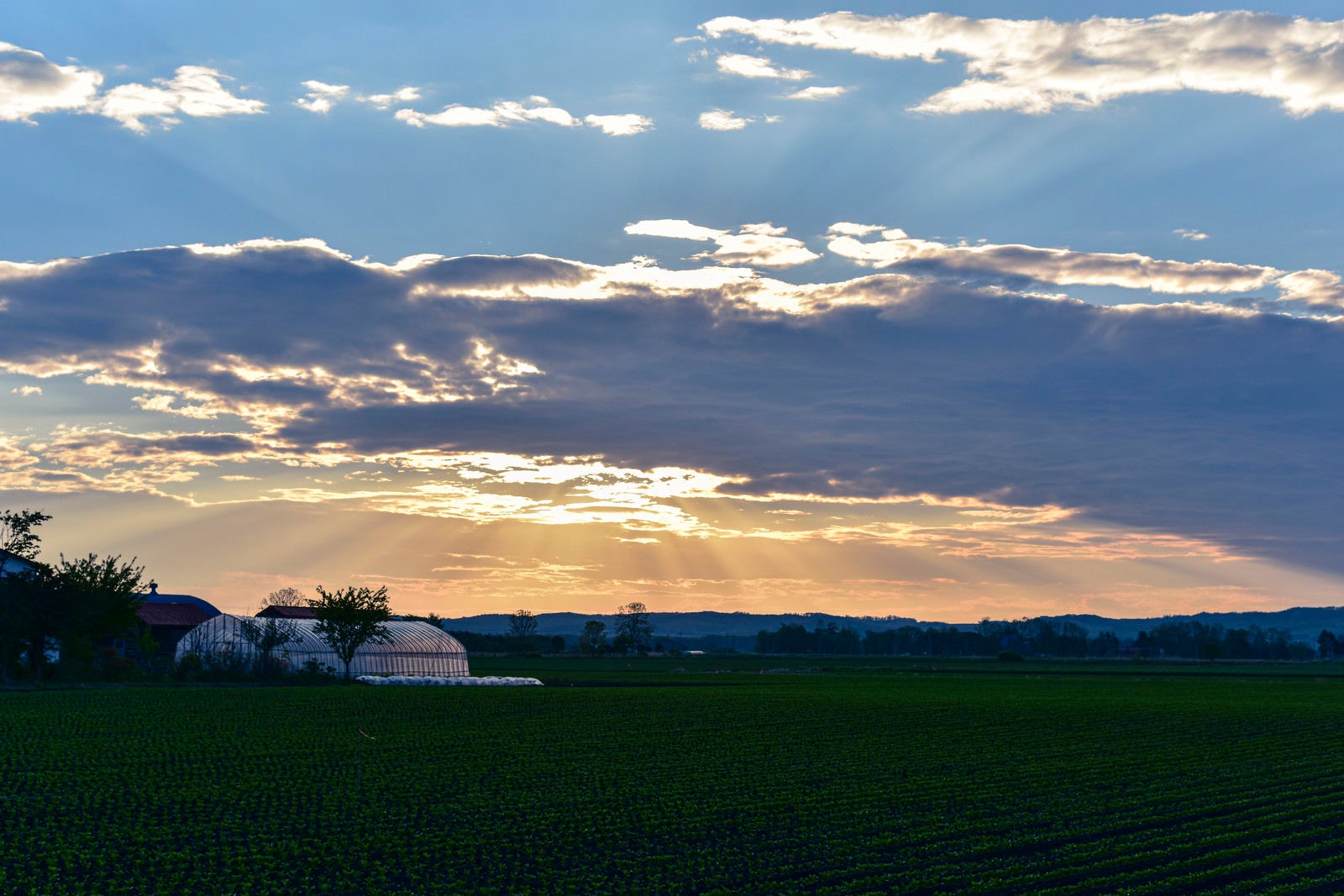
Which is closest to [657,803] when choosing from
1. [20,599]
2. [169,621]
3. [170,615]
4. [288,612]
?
[20,599]

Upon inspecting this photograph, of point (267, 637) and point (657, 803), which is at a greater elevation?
point (267, 637)

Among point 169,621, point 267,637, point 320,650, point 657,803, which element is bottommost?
point 657,803

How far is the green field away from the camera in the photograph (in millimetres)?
21391

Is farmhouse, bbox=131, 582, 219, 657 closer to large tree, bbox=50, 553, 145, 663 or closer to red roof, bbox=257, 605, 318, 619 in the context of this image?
red roof, bbox=257, 605, 318, 619

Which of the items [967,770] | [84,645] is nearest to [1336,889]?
[967,770]

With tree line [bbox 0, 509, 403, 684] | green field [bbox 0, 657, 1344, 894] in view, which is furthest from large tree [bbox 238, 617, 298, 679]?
green field [bbox 0, 657, 1344, 894]

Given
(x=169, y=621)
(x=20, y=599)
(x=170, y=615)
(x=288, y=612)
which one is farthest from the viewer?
(x=170, y=615)

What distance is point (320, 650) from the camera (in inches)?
A: 3947

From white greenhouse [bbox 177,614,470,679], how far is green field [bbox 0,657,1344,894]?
38350 mm

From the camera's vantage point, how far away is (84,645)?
265 ft

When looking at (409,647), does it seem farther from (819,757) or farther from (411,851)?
(411,851)

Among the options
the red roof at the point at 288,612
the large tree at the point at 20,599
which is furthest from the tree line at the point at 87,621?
the red roof at the point at 288,612

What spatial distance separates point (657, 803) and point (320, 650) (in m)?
77.8

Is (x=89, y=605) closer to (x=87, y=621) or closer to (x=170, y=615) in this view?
(x=87, y=621)
